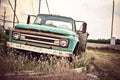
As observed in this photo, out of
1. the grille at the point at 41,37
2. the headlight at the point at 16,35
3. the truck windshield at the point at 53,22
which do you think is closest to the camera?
the grille at the point at 41,37

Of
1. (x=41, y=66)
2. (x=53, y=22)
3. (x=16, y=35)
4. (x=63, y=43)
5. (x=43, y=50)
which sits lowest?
(x=41, y=66)

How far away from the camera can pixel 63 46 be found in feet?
16.1

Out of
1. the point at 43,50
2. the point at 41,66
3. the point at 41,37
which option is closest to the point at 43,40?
the point at 41,37

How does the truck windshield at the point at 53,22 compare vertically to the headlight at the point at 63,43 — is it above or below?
above

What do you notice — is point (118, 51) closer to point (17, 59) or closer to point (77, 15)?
point (77, 15)

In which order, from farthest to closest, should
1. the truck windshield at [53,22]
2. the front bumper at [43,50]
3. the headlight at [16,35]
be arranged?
1. the truck windshield at [53,22]
2. the headlight at [16,35]
3. the front bumper at [43,50]

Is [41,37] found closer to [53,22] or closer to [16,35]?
[16,35]

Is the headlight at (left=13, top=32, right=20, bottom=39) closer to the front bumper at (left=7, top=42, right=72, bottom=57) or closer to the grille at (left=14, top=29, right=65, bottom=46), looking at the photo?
the grille at (left=14, top=29, right=65, bottom=46)

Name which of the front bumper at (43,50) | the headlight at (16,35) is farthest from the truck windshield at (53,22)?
the front bumper at (43,50)

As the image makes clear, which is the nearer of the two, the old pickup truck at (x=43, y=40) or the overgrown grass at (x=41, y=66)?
the overgrown grass at (x=41, y=66)

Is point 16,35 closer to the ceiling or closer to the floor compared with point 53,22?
closer to the floor

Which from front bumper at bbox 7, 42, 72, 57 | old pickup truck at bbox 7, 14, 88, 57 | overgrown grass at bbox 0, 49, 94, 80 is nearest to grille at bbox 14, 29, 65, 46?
old pickup truck at bbox 7, 14, 88, 57

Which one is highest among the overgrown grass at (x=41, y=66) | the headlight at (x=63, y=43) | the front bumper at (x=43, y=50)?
the headlight at (x=63, y=43)

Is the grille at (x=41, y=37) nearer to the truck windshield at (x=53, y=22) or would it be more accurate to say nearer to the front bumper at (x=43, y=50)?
the front bumper at (x=43, y=50)
